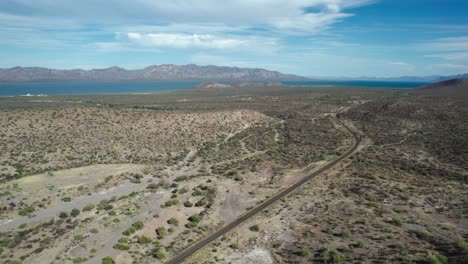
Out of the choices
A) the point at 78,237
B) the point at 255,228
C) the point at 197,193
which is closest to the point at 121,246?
the point at 78,237

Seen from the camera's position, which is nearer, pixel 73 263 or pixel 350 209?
pixel 73 263

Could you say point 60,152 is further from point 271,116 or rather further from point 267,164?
point 271,116

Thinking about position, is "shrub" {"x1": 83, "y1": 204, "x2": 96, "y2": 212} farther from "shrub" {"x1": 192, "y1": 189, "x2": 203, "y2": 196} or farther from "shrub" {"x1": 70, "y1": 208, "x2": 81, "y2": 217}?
"shrub" {"x1": 192, "y1": 189, "x2": 203, "y2": 196}

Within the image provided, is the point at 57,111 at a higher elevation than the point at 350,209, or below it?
higher

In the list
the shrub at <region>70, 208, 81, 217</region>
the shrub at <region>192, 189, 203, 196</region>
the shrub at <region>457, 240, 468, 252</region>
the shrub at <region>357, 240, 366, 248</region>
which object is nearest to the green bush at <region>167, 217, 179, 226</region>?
the shrub at <region>192, 189, 203, 196</region>

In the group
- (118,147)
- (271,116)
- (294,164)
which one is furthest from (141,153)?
(271,116)

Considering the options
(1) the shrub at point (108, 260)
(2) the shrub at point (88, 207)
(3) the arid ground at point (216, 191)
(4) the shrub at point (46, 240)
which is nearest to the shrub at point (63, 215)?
(3) the arid ground at point (216, 191)

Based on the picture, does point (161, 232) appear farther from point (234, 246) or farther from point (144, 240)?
point (234, 246)

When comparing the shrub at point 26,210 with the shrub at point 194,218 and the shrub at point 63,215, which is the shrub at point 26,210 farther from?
the shrub at point 194,218
